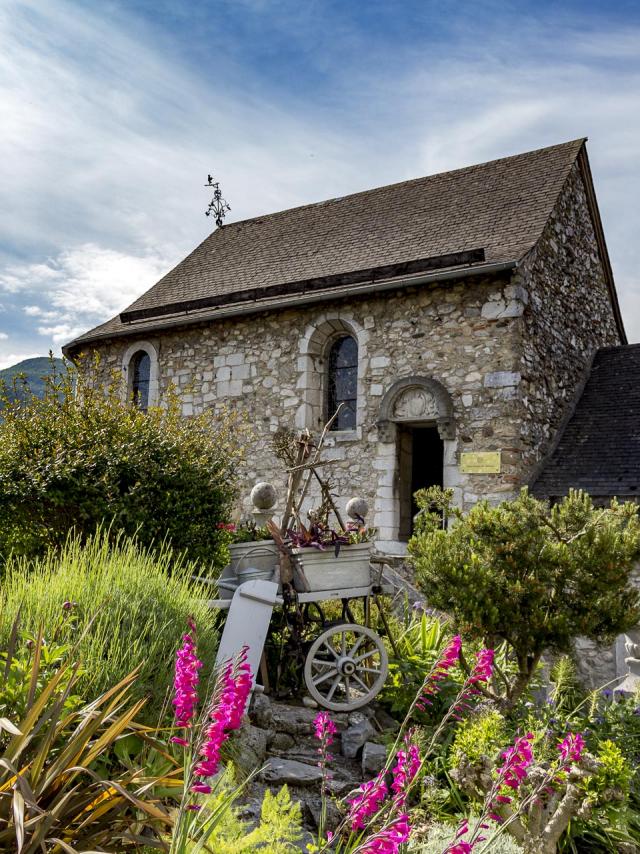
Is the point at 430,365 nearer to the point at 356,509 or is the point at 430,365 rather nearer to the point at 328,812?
the point at 356,509

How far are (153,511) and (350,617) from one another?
2045 millimetres

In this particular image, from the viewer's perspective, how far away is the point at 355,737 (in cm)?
482

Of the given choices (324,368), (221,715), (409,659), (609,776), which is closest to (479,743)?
(609,776)

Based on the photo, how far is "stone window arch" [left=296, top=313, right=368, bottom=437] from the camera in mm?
11727

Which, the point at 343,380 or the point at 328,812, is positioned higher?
the point at 343,380

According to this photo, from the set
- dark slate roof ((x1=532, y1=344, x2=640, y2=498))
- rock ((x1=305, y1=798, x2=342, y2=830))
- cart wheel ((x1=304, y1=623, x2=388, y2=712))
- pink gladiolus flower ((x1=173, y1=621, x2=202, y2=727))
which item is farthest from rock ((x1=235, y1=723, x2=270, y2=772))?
dark slate roof ((x1=532, y1=344, x2=640, y2=498))

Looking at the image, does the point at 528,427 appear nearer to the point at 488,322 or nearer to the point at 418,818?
the point at 488,322

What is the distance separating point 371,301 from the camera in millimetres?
11266

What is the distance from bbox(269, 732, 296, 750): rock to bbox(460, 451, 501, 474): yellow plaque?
5.88m

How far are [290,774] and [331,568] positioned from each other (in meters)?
1.44

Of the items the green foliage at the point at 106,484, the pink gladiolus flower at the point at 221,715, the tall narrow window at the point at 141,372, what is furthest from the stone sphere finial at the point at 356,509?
the tall narrow window at the point at 141,372

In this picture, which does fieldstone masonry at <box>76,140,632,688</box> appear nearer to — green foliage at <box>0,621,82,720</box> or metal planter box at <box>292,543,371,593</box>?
metal planter box at <box>292,543,371,593</box>

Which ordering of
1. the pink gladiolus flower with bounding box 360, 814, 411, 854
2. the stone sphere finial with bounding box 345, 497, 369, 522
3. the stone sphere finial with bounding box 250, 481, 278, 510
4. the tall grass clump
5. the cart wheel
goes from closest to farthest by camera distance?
the pink gladiolus flower with bounding box 360, 814, 411, 854
the tall grass clump
the cart wheel
the stone sphere finial with bounding box 250, 481, 278, 510
the stone sphere finial with bounding box 345, 497, 369, 522

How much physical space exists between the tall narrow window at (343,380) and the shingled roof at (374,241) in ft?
3.47
